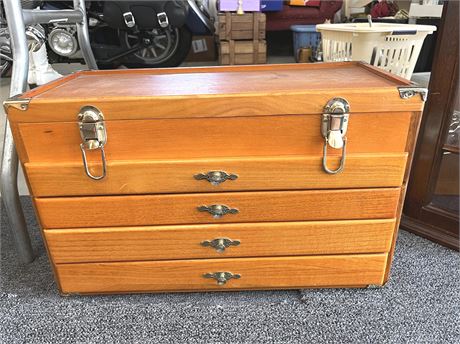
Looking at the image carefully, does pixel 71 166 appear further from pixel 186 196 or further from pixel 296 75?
pixel 296 75

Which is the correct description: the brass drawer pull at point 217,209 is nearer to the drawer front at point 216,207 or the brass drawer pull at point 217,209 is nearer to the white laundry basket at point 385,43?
the drawer front at point 216,207

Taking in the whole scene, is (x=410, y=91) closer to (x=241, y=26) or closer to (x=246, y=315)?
(x=246, y=315)

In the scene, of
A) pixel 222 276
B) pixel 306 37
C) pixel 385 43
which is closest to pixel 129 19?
pixel 306 37

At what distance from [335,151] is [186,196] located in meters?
0.31

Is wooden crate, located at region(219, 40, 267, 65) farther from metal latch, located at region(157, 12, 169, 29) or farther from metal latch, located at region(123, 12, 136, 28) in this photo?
metal latch, located at region(123, 12, 136, 28)

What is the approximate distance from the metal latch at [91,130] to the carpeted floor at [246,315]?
1.13 ft

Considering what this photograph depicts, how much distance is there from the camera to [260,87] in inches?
29.1

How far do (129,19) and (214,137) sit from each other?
1893 mm

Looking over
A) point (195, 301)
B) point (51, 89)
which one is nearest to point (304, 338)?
point (195, 301)

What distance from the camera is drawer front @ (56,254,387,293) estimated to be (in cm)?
81

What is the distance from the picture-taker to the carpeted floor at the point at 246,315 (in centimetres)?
75

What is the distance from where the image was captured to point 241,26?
264cm

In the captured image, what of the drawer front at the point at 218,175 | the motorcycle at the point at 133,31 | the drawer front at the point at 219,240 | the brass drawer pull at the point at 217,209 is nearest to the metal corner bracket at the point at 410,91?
the drawer front at the point at 218,175

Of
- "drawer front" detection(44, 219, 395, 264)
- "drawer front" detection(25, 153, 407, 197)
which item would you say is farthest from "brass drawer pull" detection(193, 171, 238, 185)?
"drawer front" detection(44, 219, 395, 264)
